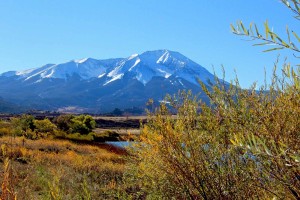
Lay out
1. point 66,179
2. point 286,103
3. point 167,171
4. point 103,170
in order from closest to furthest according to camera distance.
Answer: point 286,103
point 167,171
point 66,179
point 103,170

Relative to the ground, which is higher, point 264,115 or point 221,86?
point 221,86

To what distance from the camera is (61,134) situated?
3988 centimetres

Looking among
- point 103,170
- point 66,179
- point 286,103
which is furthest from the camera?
point 103,170

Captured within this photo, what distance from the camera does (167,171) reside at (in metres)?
6.83

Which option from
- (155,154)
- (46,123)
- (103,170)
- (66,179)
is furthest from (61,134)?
(155,154)

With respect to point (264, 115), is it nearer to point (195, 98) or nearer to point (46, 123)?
point (195, 98)

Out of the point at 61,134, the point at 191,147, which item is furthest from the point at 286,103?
the point at 61,134

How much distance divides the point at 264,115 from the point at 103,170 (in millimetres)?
14023

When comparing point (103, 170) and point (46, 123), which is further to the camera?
point (46, 123)

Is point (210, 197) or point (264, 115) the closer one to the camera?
point (264, 115)

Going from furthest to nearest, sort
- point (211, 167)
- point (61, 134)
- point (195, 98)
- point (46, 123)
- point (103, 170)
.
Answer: point (46, 123) → point (61, 134) → point (103, 170) → point (195, 98) → point (211, 167)

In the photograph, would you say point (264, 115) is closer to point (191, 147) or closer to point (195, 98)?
point (191, 147)

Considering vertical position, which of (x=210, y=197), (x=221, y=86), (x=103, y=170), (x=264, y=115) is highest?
(x=221, y=86)

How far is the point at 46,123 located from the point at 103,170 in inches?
1009
